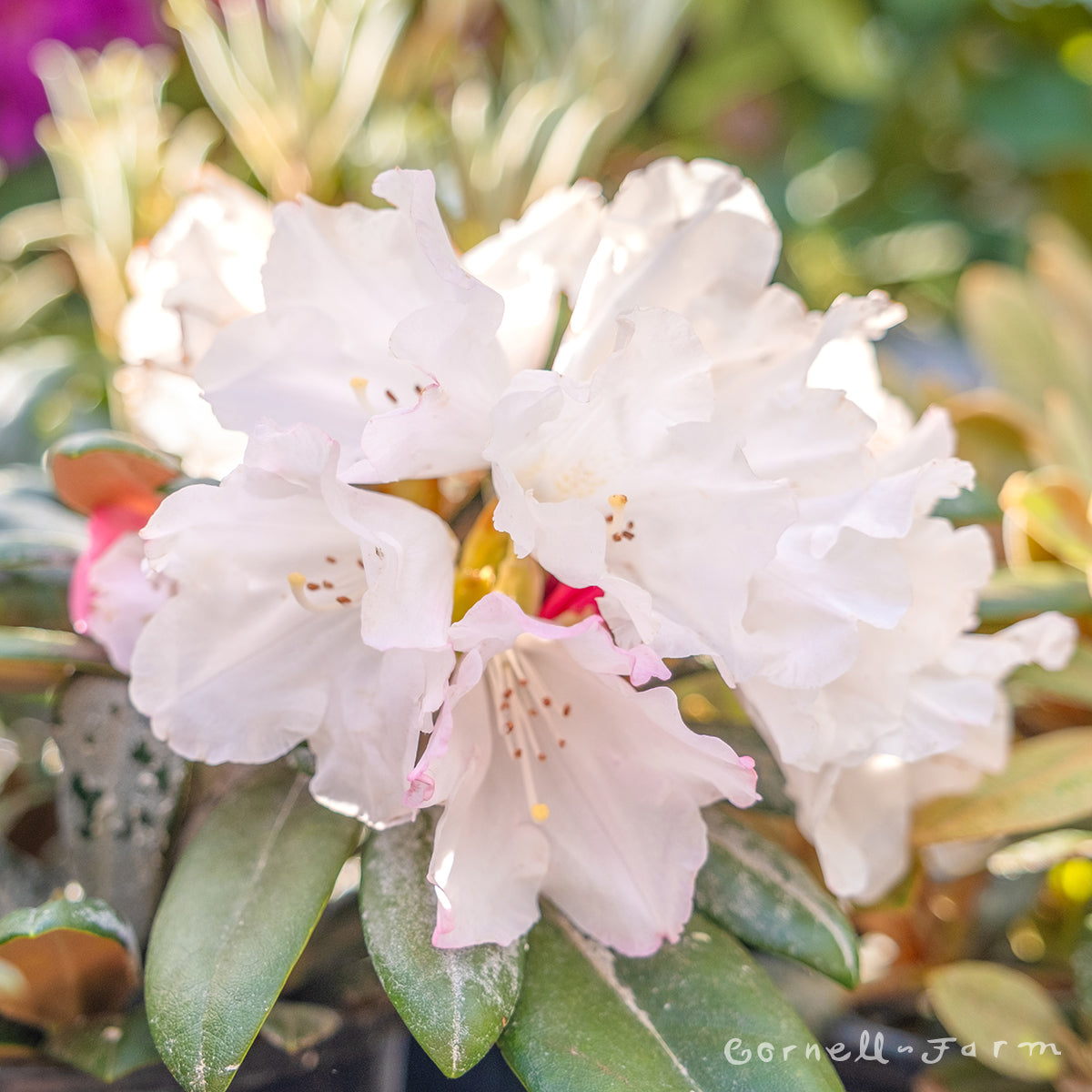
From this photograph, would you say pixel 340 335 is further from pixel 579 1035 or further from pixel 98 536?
pixel 579 1035

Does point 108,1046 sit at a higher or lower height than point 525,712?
lower

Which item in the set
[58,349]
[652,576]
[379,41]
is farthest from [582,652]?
[379,41]

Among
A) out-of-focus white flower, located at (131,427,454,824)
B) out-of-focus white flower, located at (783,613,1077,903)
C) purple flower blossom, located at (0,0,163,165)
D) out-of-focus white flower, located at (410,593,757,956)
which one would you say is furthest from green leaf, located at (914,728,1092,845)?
purple flower blossom, located at (0,0,163,165)

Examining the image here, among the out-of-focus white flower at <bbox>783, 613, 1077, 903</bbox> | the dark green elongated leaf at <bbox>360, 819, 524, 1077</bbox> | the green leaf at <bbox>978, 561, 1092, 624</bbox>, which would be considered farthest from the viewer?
the green leaf at <bbox>978, 561, 1092, 624</bbox>

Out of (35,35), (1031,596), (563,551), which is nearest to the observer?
(563,551)

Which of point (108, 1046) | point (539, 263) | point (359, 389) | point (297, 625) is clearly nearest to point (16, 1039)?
point (108, 1046)

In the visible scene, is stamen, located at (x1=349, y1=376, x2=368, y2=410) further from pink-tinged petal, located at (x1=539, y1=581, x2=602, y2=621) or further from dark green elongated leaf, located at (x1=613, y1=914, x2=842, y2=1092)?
dark green elongated leaf, located at (x1=613, y1=914, x2=842, y2=1092)

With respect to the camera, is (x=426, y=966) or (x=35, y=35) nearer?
(x=426, y=966)
